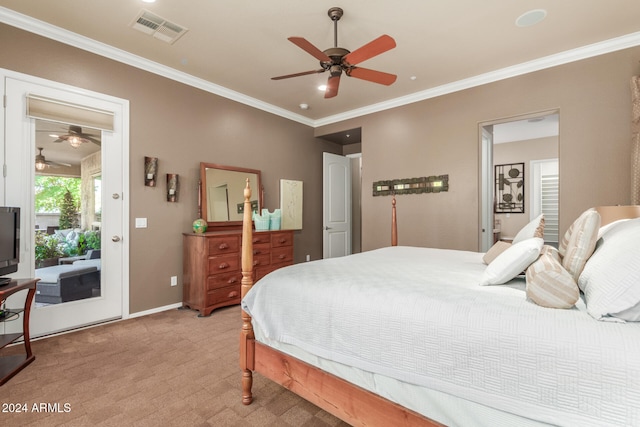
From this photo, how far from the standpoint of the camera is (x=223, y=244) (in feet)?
12.0

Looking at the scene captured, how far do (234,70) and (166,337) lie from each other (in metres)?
3.06

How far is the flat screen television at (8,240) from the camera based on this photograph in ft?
7.40

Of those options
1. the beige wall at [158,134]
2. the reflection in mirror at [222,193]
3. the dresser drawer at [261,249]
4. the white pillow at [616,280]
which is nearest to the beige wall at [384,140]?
the beige wall at [158,134]

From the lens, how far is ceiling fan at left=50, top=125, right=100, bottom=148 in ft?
9.87

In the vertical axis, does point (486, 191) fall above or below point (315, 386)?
above

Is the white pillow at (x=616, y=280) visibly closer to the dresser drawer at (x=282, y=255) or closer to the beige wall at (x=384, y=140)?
the beige wall at (x=384, y=140)

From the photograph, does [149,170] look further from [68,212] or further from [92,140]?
[68,212]

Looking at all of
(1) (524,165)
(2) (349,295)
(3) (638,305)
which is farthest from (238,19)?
(1) (524,165)

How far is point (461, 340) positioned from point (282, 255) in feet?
11.5

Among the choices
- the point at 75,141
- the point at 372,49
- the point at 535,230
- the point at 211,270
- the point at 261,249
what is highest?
the point at 372,49

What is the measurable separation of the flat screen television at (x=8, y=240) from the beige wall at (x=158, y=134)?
1.04m

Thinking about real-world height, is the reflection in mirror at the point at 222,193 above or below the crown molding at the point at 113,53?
below

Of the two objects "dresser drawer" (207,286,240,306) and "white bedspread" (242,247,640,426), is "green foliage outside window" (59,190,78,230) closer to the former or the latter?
"dresser drawer" (207,286,240,306)

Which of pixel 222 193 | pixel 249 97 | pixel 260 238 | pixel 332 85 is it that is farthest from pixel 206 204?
pixel 332 85
